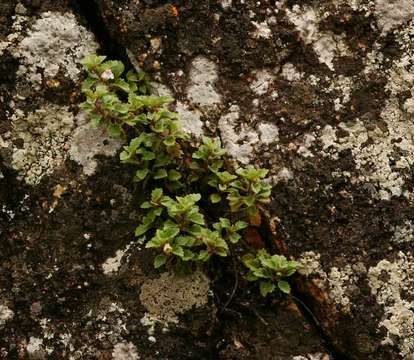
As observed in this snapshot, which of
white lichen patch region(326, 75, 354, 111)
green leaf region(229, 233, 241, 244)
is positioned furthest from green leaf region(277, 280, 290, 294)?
white lichen patch region(326, 75, 354, 111)

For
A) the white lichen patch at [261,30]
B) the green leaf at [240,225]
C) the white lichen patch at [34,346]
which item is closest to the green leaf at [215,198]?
the green leaf at [240,225]

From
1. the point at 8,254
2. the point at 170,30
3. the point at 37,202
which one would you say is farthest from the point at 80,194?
the point at 170,30

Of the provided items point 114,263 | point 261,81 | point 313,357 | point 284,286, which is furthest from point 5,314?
point 261,81

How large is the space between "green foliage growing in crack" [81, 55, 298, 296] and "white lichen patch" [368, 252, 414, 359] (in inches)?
13.5

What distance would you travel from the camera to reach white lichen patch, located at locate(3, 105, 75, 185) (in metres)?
2.47

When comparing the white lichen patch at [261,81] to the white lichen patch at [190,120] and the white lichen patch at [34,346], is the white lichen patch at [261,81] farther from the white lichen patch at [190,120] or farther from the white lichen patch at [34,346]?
the white lichen patch at [34,346]

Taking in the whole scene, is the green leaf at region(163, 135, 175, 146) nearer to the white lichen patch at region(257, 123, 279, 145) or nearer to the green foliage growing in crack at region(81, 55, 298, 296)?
the green foliage growing in crack at region(81, 55, 298, 296)

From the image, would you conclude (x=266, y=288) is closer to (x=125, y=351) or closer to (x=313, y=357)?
(x=313, y=357)

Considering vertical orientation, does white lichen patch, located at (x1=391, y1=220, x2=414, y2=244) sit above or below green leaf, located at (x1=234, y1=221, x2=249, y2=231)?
above

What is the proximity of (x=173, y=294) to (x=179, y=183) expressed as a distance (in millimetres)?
426

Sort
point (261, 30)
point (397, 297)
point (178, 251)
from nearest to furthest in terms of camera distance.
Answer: point (178, 251)
point (397, 297)
point (261, 30)

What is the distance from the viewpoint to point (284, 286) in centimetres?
235

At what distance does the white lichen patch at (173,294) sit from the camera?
2381 millimetres

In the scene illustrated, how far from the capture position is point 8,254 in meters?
2.40
